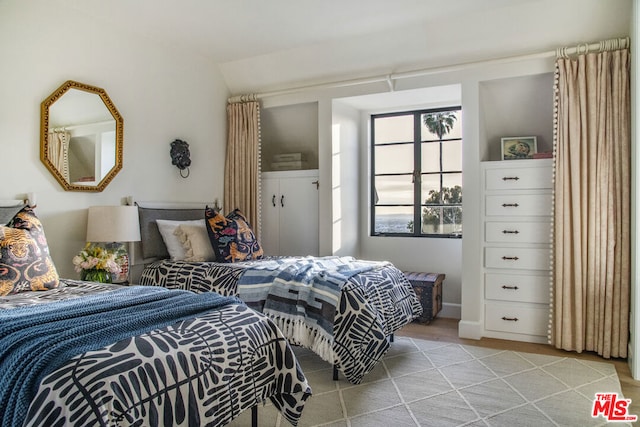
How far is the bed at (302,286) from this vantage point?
8.20ft

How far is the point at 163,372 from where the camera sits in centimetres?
136

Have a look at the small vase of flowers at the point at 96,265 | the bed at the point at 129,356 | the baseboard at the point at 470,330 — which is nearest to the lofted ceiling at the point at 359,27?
the small vase of flowers at the point at 96,265

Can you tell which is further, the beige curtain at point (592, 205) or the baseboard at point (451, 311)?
the baseboard at point (451, 311)

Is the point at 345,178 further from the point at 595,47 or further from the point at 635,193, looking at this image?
the point at 635,193

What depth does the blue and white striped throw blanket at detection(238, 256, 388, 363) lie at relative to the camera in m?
2.54

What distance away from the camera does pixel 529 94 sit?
3.55 meters

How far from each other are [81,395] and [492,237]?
3.05m

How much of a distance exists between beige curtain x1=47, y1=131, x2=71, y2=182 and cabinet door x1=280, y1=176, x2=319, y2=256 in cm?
199

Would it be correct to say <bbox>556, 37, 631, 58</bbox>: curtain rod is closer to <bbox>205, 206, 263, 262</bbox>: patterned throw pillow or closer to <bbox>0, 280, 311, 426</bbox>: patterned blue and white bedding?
<bbox>205, 206, 263, 262</bbox>: patterned throw pillow

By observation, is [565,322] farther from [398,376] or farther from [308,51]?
[308,51]

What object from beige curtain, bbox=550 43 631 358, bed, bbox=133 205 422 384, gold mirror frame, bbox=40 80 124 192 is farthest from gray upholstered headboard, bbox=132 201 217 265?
beige curtain, bbox=550 43 631 358

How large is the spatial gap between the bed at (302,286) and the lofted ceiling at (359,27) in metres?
1.46

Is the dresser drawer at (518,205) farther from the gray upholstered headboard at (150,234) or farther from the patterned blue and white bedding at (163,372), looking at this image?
the gray upholstered headboard at (150,234)

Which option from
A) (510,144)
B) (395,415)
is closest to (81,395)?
(395,415)
